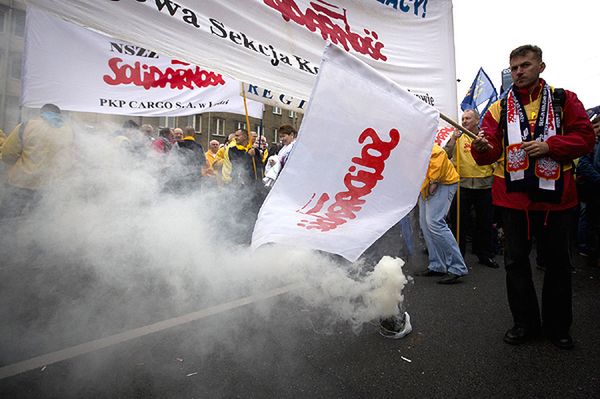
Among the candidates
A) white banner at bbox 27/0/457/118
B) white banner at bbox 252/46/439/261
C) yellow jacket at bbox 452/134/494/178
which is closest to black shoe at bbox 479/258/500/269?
yellow jacket at bbox 452/134/494/178

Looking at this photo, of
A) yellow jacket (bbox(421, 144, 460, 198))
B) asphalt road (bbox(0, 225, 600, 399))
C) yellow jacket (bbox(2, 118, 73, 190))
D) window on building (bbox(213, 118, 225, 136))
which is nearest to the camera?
asphalt road (bbox(0, 225, 600, 399))

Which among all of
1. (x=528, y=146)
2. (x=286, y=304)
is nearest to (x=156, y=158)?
(x=286, y=304)

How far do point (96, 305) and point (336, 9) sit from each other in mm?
2790

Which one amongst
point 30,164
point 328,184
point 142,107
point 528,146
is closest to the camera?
point 328,184

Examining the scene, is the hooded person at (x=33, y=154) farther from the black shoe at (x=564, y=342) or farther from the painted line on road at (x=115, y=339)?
the black shoe at (x=564, y=342)

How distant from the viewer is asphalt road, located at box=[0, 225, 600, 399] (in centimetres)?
200

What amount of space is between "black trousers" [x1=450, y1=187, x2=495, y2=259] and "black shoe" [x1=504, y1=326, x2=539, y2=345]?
2.50 metres

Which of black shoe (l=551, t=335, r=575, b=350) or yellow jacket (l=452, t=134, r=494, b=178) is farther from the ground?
yellow jacket (l=452, t=134, r=494, b=178)

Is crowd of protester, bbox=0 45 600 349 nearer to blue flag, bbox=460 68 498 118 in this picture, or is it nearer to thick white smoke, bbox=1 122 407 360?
thick white smoke, bbox=1 122 407 360

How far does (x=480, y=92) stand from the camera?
742 centimetres

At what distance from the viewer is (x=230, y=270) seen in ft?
12.0

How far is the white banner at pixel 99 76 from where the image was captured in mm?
3578

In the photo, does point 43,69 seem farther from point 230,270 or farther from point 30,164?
point 230,270

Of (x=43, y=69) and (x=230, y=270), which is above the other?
(x=43, y=69)
